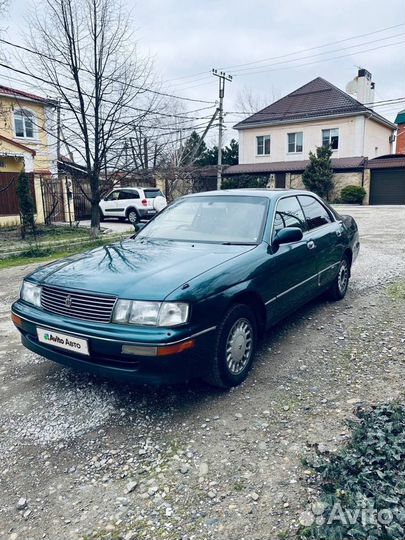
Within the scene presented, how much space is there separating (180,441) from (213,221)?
2232mm

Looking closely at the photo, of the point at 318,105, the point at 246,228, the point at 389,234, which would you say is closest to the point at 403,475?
the point at 246,228

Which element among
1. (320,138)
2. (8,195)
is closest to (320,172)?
(320,138)

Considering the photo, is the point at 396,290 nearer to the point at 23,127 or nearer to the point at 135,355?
the point at 135,355

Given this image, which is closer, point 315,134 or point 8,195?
point 8,195

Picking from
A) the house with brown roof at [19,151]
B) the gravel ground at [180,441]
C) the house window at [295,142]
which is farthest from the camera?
the house window at [295,142]

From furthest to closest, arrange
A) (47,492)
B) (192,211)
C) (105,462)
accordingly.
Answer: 1. (192,211)
2. (105,462)
3. (47,492)

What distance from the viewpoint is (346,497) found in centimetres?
205

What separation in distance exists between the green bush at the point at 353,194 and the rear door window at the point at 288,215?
76.2 feet

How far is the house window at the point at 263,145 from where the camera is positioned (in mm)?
31891

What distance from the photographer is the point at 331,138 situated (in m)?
29.1

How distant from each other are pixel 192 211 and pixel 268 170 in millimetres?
26811

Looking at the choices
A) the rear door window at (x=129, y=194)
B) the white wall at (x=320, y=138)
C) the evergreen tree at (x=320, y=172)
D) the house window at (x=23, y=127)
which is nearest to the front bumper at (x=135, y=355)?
the rear door window at (x=129, y=194)

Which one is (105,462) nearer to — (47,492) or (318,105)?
(47,492)

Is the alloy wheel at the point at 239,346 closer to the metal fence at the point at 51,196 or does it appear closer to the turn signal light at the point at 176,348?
the turn signal light at the point at 176,348
